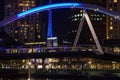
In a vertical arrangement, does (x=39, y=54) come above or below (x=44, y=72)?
above

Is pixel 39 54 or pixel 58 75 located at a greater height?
pixel 39 54

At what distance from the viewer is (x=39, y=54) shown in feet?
290

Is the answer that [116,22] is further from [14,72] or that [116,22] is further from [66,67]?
[14,72]

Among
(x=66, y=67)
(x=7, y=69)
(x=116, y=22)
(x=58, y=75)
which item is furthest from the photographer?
(x=116, y=22)

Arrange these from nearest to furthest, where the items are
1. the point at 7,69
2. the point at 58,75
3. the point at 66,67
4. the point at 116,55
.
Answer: the point at 116,55 < the point at 58,75 < the point at 7,69 < the point at 66,67

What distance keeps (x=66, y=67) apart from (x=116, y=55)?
37.7m

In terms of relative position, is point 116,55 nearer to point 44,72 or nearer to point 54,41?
point 44,72

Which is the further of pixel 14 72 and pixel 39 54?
pixel 14 72

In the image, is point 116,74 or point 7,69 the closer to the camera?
point 116,74

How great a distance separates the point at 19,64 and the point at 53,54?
3324 cm

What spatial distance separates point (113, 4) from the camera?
162750 mm

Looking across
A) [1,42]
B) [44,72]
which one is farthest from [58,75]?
[1,42]

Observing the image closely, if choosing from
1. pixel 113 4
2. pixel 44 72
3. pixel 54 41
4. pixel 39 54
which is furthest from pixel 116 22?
pixel 39 54

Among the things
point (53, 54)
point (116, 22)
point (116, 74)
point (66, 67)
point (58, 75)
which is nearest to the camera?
point (53, 54)
